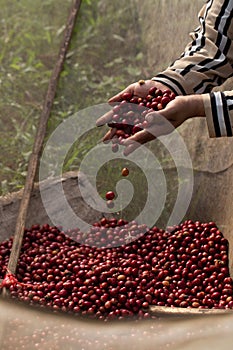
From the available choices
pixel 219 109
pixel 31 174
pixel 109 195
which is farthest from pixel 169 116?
pixel 31 174

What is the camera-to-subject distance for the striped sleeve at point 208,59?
3131mm

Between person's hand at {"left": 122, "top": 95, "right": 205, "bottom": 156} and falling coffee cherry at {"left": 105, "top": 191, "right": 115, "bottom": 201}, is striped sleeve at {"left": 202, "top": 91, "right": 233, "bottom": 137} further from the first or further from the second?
falling coffee cherry at {"left": 105, "top": 191, "right": 115, "bottom": 201}

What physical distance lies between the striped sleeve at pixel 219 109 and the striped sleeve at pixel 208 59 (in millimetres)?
360

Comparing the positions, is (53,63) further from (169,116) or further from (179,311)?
(179,311)

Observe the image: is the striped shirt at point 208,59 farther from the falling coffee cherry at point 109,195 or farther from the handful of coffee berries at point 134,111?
the falling coffee cherry at point 109,195

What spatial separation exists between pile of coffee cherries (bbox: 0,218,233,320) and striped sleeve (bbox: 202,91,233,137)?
0.62 metres

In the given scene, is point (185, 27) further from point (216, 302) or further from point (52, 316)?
point (52, 316)

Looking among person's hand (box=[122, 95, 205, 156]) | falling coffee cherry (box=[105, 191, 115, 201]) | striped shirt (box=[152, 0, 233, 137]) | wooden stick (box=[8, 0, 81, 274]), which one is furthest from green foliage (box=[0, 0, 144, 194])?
person's hand (box=[122, 95, 205, 156])

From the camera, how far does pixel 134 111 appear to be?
2959 mm

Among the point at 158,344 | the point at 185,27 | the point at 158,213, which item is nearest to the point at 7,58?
the point at 185,27

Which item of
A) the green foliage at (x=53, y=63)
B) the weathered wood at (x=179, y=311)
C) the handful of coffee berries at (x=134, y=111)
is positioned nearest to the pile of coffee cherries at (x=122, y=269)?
the weathered wood at (x=179, y=311)

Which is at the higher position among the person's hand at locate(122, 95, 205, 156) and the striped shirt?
the striped shirt

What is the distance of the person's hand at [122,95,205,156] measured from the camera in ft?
9.11

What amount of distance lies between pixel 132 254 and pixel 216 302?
1.61 ft
